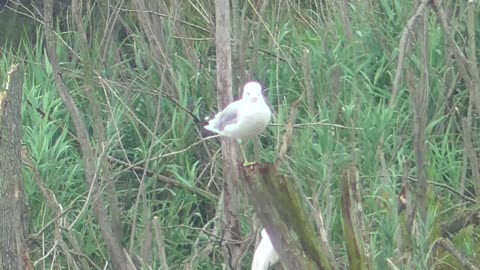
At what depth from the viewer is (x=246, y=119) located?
479 cm

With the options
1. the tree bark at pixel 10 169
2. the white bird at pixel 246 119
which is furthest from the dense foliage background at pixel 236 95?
the tree bark at pixel 10 169

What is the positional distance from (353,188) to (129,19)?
4.52m

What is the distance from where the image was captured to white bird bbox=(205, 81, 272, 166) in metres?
4.79

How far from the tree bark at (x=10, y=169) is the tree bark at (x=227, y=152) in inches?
57.3

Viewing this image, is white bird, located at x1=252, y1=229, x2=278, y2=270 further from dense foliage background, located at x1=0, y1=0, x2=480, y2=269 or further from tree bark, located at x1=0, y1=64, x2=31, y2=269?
tree bark, located at x1=0, y1=64, x2=31, y2=269

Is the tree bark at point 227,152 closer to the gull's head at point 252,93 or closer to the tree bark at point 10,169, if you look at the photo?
the gull's head at point 252,93

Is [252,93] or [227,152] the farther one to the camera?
[227,152]

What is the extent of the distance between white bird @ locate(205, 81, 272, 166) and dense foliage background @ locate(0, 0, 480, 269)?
0.66 metres

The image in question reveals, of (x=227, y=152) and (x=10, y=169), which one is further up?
(x=10, y=169)

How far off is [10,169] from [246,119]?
1.14 m

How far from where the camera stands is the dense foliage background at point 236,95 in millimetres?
5895

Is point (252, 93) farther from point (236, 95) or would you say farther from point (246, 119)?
point (236, 95)

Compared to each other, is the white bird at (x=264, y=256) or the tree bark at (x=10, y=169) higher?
the tree bark at (x=10, y=169)

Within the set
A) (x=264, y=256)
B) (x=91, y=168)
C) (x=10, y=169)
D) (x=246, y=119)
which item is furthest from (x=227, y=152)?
(x=10, y=169)
